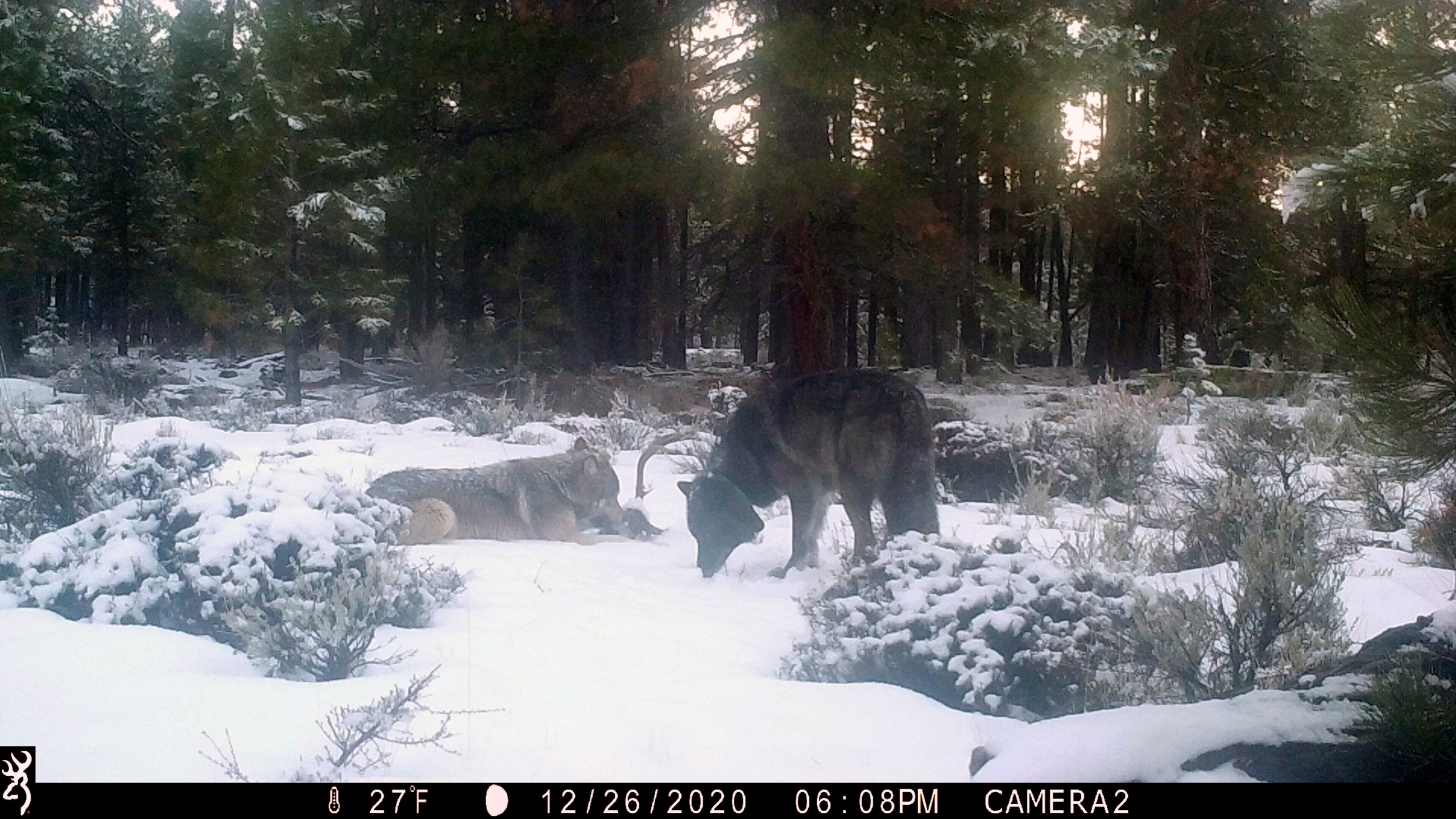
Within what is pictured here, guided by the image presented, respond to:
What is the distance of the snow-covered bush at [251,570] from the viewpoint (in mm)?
3127

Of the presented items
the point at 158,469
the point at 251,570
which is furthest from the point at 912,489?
the point at 158,469

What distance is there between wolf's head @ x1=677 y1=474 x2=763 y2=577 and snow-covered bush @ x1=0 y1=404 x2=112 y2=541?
2.57m

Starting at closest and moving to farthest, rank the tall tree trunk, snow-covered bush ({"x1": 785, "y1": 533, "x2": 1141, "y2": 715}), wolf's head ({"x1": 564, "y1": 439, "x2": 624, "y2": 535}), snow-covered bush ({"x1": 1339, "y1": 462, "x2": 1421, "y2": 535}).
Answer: snow-covered bush ({"x1": 785, "y1": 533, "x2": 1141, "y2": 715})
snow-covered bush ({"x1": 1339, "y1": 462, "x2": 1421, "y2": 535})
wolf's head ({"x1": 564, "y1": 439, "x2": 624, "y2": 535})
the tall tree trunk

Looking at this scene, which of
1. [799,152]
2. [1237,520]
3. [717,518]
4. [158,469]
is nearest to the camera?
[1237,520]

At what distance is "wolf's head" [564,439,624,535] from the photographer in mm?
4020

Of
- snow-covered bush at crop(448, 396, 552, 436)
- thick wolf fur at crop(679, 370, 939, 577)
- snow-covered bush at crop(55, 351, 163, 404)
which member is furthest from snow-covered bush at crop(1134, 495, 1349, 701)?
snow-covered bush at crop(55, 351, 163, 404)

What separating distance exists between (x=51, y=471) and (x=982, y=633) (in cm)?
397

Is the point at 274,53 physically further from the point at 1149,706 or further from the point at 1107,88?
the point at 1149,706

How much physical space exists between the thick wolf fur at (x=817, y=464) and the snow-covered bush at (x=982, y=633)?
0.45m

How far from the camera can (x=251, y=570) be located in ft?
10.8

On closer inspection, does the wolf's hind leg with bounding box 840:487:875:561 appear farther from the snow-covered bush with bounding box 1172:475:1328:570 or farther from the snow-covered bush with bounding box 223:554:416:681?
the snow-covered bush with bounding box 223:554:416:681

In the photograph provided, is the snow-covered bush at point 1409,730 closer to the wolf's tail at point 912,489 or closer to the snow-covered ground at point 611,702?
the snow-covered ground at point 611,702

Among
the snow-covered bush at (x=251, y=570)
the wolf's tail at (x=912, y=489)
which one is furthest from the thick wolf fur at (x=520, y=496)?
the wolf's tail at (x=912, y=489)

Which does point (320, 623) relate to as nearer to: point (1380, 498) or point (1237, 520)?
point (1237, 520)
